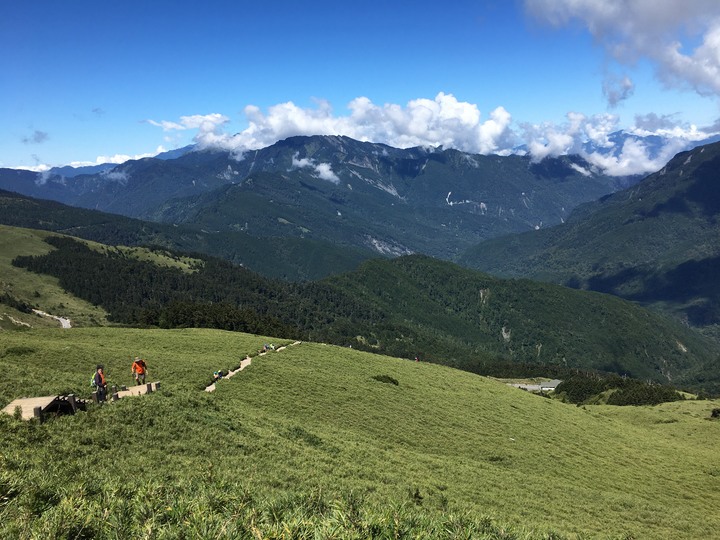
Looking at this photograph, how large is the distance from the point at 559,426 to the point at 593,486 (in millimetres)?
17625

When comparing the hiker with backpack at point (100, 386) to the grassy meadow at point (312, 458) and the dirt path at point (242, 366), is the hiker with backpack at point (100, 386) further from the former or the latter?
the dirt path at point (242, 366)

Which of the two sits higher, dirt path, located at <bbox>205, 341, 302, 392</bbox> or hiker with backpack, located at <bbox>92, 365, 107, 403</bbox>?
hiker with backpack, located at <bbox>92, 365, 107, 403</bbox>

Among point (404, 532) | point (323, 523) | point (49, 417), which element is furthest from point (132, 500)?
point (49, 417)

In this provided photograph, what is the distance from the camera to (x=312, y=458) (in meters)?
28.1

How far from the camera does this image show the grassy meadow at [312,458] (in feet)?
45.1

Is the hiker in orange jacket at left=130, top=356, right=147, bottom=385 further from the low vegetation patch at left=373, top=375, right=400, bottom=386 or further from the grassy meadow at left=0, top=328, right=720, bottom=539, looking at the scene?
Result: the low vegetation patch at left=373, top=375, right=400, bottom=386

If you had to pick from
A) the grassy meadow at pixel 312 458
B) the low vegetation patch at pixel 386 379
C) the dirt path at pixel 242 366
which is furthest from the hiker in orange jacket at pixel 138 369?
the low vegetation patch at pixel 386 379

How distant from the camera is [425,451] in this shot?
1501 inches

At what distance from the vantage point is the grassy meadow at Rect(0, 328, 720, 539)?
1375 cm

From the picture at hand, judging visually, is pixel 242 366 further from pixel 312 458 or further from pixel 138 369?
pixel 312 458

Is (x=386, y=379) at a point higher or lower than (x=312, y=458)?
lower

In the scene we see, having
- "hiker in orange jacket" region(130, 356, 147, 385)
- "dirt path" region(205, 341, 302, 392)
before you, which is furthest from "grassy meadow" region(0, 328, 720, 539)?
"hiker in orange jacket" region(130, 356, 147, 385)

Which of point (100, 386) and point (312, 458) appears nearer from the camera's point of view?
point (312, 458)

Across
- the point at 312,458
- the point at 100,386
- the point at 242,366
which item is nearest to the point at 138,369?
the point at 100,386
